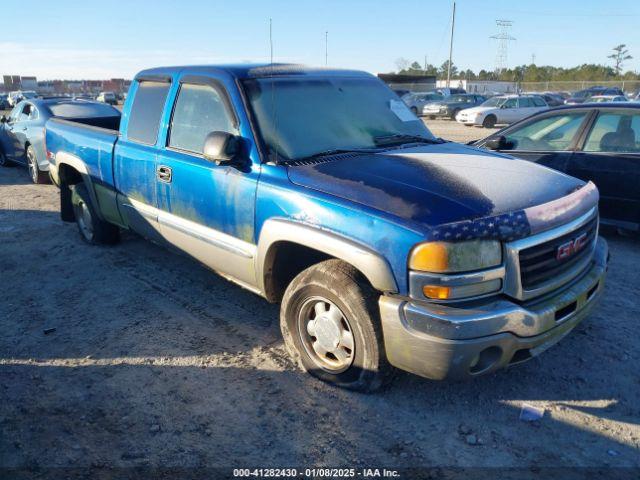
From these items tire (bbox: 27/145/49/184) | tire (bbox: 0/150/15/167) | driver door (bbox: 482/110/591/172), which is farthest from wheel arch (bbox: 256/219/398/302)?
tire (bbox: 0/150/15/167)

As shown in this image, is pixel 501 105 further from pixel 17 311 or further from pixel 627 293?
pixel 17 311

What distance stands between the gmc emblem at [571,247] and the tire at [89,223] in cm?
463

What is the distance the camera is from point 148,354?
12.0ft

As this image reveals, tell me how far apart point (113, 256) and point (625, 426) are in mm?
4904

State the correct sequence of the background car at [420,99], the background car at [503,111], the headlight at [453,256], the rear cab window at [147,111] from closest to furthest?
the headlight at [453,256], the rear cab window at [147,111], the background car at [503,111], the background car at [420,99]

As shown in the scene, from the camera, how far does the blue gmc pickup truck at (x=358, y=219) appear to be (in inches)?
104

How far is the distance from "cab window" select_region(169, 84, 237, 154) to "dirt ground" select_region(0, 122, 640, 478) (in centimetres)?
138

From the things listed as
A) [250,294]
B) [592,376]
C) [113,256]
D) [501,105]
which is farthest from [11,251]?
[501,105]

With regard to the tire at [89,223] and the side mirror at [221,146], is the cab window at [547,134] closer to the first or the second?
the side mirror at [221,146]

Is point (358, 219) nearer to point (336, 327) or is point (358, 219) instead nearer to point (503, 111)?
point (336, 327)

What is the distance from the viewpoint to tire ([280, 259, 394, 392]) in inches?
114

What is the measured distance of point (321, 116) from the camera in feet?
12.2

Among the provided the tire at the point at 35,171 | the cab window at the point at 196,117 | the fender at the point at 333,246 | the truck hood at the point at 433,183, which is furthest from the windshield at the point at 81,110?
the truck hood at the point at 433,183

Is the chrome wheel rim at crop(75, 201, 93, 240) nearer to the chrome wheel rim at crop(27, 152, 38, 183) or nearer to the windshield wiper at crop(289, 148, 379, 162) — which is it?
the windshield wiper at crop(289, 148, 379, 162)
